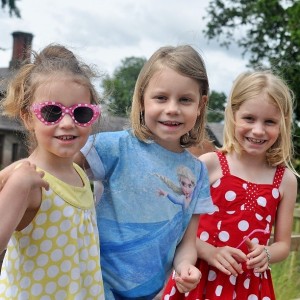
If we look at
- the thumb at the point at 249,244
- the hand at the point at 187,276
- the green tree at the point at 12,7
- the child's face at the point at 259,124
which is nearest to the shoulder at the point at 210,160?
the child's face at the point at 259,124

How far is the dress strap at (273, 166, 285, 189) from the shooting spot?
11.5 feet

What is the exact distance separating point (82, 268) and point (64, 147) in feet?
1.34

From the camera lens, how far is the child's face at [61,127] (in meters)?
2.38

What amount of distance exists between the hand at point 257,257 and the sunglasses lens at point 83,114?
1186 millimetres

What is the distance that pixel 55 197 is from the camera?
230cm

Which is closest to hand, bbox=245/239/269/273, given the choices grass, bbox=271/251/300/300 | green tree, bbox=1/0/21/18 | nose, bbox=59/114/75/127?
nose, bbox=59/114/75/127

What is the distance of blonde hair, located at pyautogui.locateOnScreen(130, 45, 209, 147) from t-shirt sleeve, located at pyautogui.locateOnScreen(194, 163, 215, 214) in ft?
0.49

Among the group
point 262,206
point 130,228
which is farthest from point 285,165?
point 130,228

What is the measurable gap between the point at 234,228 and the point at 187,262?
0.62 meters

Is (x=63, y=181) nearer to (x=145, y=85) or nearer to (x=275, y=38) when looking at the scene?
(x=145, y=85)

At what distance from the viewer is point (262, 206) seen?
3.44m

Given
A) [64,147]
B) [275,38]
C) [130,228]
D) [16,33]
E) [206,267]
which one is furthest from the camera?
[16,33]

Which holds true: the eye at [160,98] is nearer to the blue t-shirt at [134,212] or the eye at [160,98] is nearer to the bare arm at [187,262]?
the blue t-shirt at [134,212]

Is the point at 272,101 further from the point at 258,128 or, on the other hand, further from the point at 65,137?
the point at 65,137
